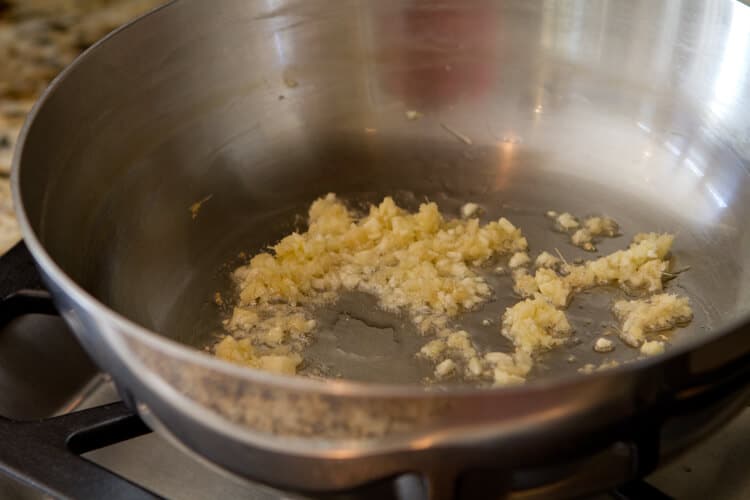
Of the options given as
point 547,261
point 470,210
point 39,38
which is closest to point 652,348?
point 547,261

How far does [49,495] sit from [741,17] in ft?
2.37

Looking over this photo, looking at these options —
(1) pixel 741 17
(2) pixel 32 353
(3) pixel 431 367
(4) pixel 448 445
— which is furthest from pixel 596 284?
(2) pixel 32 353

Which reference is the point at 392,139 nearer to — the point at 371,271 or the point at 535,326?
the point at 371,271

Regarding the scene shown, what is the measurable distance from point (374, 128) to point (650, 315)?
369 mm

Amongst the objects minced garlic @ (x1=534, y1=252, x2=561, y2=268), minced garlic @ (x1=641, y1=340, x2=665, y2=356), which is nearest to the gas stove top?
minced garlic @ (x1=641, y1=340, x2=665, y2=356)

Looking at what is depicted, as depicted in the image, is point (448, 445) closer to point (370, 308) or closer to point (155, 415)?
point (155, 415)

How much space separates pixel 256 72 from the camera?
909mm

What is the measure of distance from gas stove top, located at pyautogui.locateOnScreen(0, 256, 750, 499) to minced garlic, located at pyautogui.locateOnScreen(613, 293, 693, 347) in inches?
3.9

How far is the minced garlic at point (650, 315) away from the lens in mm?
724

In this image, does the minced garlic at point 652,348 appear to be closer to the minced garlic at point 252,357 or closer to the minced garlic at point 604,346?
the minced garlic at point 604,346

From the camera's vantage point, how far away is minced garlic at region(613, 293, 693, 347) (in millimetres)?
724

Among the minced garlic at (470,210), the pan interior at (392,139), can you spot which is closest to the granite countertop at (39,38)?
the pan interior at (392,139)

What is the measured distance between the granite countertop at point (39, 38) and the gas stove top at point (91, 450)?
40cm

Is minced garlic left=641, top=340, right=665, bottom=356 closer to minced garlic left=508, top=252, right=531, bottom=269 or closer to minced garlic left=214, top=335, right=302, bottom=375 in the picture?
minced garlic left=508, top=252, right=531, bottom=269
